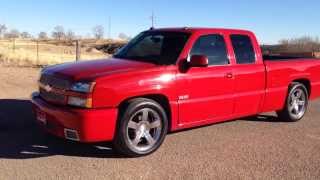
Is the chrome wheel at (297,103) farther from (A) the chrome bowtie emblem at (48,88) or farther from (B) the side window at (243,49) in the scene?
(A) the chrome bowtie emblem at (48,88)

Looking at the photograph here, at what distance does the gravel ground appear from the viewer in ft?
19.5

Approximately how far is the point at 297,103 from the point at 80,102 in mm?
4895

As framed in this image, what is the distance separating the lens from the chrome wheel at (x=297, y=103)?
9.46 metres

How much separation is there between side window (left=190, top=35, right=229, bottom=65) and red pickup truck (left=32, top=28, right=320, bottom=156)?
0.02m

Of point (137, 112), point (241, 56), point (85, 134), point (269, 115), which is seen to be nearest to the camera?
point (85, 134)

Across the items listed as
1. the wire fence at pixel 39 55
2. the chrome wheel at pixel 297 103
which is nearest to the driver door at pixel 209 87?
the chrome wheel at pixel 297 103

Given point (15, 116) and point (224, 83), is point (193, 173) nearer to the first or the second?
point (224, 83)

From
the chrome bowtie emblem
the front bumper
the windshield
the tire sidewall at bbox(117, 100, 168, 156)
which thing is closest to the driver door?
the windshield

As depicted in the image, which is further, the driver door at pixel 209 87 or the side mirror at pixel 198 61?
the driver door at pixel 209 87

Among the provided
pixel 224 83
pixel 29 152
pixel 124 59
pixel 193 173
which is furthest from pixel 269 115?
pixel 29 152

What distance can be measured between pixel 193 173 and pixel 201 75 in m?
1.85

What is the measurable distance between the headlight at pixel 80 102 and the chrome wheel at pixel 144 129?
616 mm

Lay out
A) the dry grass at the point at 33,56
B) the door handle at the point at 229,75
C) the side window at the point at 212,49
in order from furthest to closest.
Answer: the dry grass at the point at 33,56 → the door handle at the point at 229,75 → the side window at the point at 212,49

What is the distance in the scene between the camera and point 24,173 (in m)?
5.81
